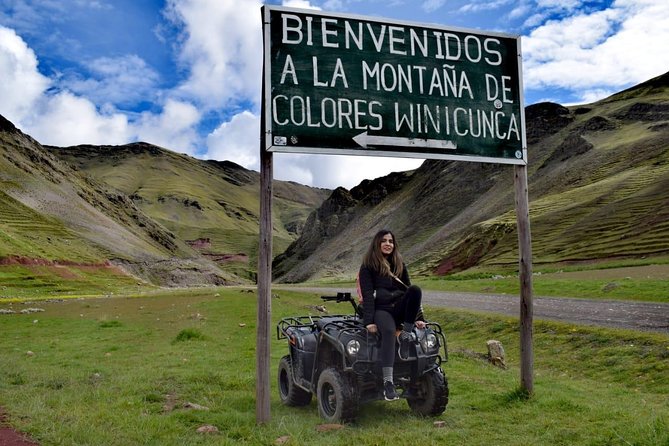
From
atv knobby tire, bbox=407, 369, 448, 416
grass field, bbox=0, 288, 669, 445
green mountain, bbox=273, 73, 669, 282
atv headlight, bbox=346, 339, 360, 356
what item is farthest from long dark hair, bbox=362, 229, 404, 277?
→ green mountain, bbox=273, 73, 669, 282

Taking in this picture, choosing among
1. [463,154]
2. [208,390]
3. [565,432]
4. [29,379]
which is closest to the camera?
[565,432]

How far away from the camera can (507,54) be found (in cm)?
1002

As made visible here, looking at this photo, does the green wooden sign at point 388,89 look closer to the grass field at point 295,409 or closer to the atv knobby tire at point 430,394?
the atv knobby tire at point 430,394

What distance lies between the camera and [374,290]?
308 inches

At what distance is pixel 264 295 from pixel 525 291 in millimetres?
4862

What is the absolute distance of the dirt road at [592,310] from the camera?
15750 mm

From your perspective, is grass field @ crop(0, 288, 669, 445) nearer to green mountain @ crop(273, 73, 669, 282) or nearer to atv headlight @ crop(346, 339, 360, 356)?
atv headlight @ crop(346, 339, 360, 356)

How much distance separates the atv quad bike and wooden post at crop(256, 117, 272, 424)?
893mm

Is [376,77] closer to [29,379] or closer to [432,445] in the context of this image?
[432,445]

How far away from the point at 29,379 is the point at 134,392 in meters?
2.96

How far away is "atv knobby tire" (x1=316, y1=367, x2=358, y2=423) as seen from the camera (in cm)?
764

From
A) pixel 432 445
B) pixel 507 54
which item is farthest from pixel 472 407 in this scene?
pixel 507 54

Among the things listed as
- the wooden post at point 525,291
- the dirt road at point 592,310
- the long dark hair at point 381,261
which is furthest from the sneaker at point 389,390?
the dirt road at point 592,310

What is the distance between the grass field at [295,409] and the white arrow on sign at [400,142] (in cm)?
452
